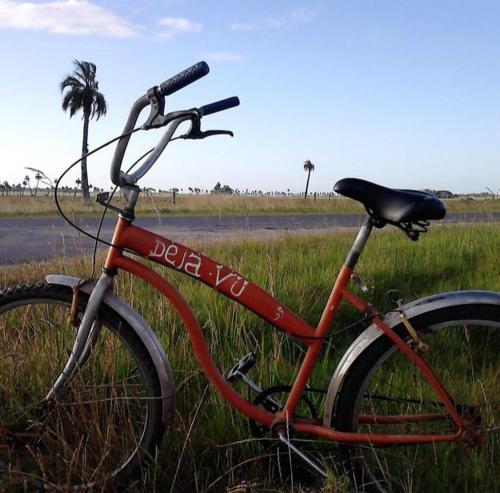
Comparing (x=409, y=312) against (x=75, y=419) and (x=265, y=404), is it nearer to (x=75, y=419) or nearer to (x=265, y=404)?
(x=265, y=404)

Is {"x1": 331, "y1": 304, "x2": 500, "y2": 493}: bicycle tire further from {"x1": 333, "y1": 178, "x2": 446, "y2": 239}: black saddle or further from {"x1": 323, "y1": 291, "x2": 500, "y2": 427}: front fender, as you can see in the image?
{"x1": 333, "y1": 178, "x2": 446, "y2": 239}: black saddle

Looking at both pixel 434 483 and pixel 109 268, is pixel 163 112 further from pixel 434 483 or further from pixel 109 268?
pixel 434 483

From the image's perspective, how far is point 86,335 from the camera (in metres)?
2.09

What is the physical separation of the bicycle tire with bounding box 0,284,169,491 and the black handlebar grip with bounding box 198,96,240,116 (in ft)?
2.56

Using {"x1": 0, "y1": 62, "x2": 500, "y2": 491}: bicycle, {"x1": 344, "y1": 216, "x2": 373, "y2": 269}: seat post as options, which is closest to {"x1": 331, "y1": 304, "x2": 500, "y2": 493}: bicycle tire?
{"x1": 0, "y1": 62, "x2": 500, "y2": 491}: bicycle

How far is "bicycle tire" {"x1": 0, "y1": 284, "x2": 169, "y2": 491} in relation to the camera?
6.65ft

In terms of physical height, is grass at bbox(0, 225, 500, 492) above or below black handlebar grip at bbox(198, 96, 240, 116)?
below

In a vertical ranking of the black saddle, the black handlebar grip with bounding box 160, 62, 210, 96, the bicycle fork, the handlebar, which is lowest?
the bicycle fork

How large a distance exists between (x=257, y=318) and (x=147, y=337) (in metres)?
1.53

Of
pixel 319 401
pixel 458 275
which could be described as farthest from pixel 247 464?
pixel 458 275

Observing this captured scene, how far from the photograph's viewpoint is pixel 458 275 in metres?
5.06

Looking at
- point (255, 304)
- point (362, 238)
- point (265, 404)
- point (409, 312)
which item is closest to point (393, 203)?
point (362, 238)

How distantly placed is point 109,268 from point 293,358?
1.42 metres

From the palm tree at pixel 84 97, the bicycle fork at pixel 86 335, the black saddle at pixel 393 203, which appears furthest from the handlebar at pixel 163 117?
the palm tree at pixel 84 97
